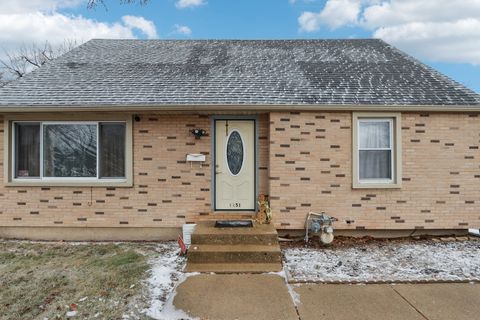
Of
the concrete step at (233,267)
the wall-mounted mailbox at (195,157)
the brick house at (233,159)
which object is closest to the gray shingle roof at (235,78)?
the brick house at (233,159)

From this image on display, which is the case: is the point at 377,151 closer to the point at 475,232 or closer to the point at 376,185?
the point at 376,185

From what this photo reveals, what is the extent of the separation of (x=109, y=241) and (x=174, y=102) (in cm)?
330

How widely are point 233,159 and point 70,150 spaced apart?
3.55 m

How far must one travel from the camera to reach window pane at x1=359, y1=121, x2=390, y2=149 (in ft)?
22.9

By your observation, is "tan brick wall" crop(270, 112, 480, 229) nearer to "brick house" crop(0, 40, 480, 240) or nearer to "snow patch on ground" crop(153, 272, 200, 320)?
"brick house" crop(0, 40, 480, 240)

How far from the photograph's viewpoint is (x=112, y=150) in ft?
23.2

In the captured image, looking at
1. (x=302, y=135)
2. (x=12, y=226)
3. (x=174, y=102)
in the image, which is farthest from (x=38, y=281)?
(x=302, y=135)

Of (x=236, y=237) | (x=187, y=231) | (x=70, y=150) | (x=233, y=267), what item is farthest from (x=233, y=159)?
(x=70, y=150)

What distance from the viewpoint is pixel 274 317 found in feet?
12.3

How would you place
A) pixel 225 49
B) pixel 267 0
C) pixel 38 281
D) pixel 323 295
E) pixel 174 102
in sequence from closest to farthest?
pixel 323 295
pixel 38 281
pixel 174 102
pixel 225 49
pixel 267 0

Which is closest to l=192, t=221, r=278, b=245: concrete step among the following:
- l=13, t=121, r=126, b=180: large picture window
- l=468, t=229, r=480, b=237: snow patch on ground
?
l=13, t=121, r=126, b=180: large picture window

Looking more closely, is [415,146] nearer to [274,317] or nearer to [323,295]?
[323,295]

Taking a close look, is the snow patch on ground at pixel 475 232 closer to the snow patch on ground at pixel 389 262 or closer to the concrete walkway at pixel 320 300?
the snow patch on ground at pixel 389 262

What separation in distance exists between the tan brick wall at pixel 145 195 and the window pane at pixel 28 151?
335mm
